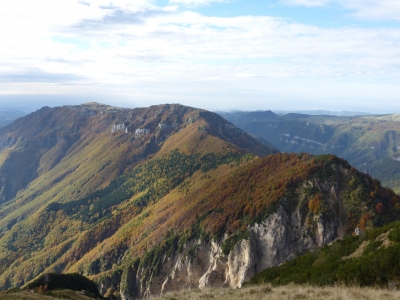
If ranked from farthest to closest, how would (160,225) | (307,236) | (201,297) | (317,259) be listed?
1. (160,225)
2. (307,236)
3. (317,259)
4. (201,297)

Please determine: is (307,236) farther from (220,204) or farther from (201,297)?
(201,297)

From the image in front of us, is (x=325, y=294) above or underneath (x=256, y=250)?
above

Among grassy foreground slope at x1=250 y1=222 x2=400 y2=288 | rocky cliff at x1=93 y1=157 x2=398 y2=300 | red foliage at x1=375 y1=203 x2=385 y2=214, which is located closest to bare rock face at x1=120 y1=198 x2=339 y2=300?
rocky cliff at x1=93 y1=157 x2=398 y2=300

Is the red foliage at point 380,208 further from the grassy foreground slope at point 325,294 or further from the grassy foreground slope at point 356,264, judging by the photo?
the grassy foreground slope at point 325,294

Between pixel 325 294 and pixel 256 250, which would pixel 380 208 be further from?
pixel 325 294

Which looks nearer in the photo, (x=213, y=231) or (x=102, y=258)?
(x=213, y=231)

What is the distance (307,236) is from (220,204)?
41895 millimetres

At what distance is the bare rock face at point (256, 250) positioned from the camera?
85062 mm

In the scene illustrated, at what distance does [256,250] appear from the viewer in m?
90.5

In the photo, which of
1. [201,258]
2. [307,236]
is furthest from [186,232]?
[307,236]

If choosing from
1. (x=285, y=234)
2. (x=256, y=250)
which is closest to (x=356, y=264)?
(x=285, y=234)

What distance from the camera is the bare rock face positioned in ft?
279

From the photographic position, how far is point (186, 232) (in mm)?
118938

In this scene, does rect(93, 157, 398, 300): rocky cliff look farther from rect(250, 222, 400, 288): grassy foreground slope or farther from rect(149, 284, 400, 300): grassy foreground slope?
rect(149, 284, 400, 300): grassy foreground slope
